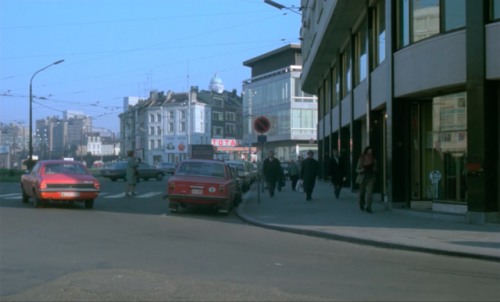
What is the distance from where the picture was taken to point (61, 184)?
16.3 m

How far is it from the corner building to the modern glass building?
4183 cm

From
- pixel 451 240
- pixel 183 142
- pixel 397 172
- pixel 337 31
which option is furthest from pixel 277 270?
pixel 183 142

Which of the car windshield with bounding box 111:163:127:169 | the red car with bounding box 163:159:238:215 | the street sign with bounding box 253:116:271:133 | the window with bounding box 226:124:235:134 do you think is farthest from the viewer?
the window with bounding box 226:124:235:134

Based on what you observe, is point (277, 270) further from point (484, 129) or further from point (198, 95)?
point (198, 95)

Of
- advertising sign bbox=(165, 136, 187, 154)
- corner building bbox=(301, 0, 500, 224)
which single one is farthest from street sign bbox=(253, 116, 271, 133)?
advertising sign bbox=(165, 136, 187, 154)

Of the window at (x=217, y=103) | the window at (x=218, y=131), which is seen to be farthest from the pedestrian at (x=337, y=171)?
the window at (x=217, y=103)

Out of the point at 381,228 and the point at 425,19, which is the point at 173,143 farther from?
the point at 381,228

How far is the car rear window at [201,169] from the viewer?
16422 millimetres

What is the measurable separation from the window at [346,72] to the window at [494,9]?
1334 cm

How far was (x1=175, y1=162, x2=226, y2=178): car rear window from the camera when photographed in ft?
53.9

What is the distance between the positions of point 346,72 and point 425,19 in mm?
12993

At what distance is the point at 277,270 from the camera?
7828 millimetres

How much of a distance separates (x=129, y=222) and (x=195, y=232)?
2.37 m

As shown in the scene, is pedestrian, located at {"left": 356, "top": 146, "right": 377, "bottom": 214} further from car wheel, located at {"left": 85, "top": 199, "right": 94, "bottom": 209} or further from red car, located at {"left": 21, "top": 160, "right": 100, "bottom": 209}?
car wheel, located at {"left": 85, "top": 199, "right": 94, "bottom": 209}
